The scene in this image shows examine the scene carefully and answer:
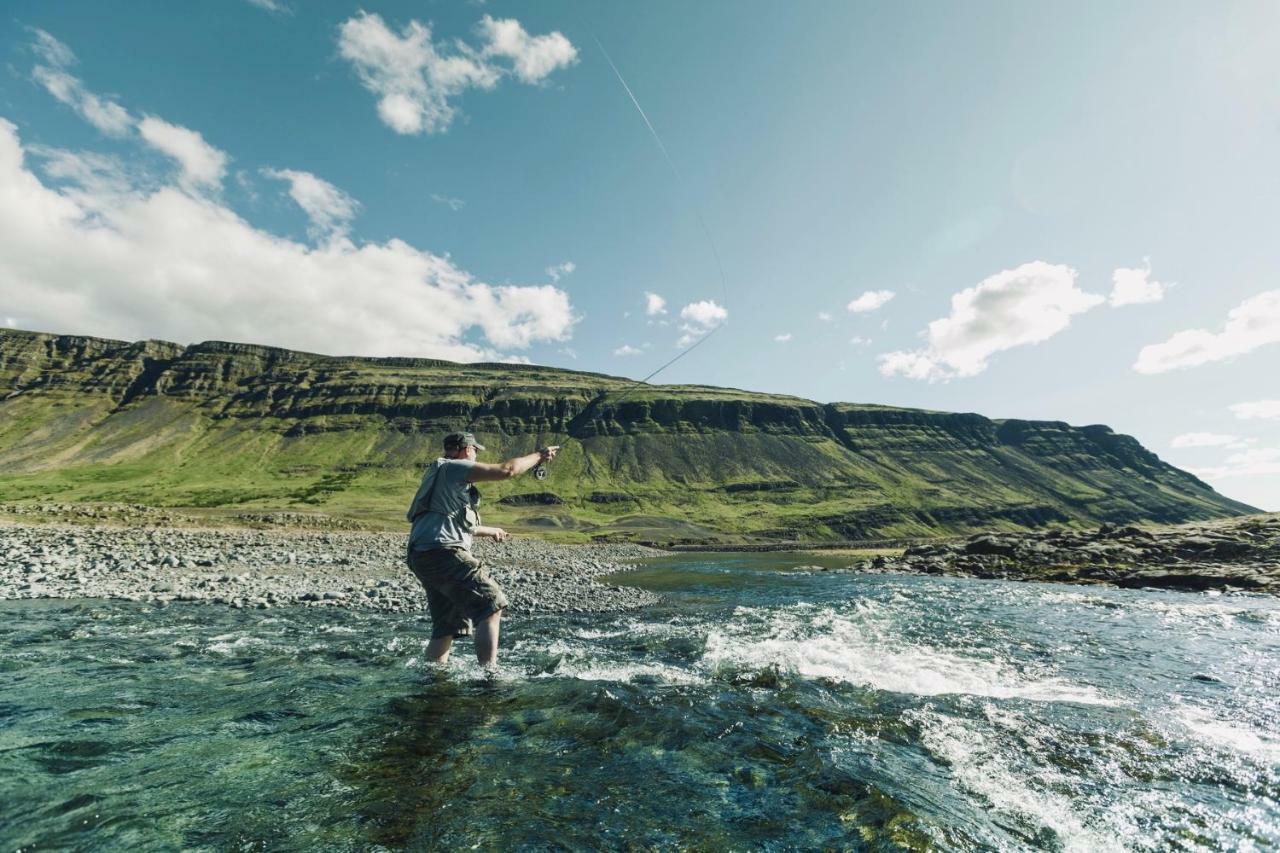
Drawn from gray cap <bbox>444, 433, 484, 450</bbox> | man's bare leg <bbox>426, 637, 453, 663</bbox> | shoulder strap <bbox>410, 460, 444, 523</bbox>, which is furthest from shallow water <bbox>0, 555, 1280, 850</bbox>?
gray cap <bbox>444, 433, 484, 450</bbox>

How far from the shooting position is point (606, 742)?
23.1 ft

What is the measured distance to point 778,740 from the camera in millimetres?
7426

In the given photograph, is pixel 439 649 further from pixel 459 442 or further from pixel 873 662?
pixel 873 662

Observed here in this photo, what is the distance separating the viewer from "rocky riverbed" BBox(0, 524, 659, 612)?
678 inches

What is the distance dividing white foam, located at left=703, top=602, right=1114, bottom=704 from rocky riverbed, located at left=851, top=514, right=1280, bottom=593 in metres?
28.8

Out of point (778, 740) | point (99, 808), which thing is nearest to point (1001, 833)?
point (778, 740)

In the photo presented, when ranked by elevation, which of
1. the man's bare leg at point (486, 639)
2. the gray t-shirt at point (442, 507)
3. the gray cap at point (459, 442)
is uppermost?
the gray cap at point (459, 442)

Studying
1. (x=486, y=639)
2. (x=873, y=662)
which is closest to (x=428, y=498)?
(x=486, y=639)

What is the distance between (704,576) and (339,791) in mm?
34449

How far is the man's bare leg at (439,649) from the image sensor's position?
9.98 m

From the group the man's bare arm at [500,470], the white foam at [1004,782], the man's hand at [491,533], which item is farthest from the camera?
the man's hand at [491,533]

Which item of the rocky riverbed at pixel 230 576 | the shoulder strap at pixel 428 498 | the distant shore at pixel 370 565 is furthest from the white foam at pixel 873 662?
the distant shore at pixel 370 565

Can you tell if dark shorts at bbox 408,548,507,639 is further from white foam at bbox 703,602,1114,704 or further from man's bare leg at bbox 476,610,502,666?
white foam at bbox 703,602,1114,704

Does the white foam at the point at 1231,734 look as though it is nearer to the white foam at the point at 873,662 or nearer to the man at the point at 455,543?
the white foam at the point at 873,662
